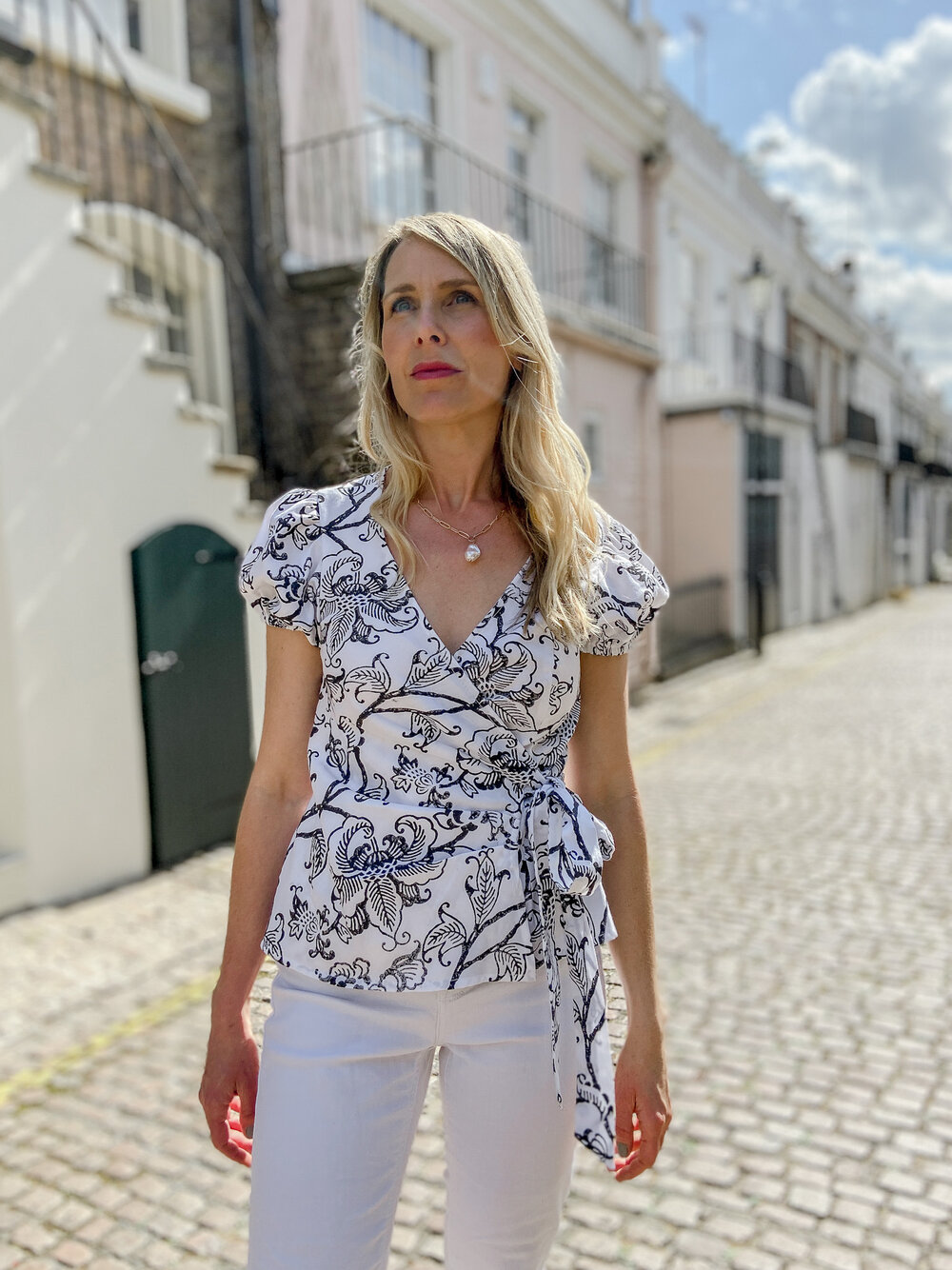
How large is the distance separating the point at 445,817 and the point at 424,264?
84 cm

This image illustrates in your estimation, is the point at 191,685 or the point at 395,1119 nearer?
the point at 395,1119

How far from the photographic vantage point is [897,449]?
2970 cm

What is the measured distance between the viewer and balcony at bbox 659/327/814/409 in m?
14.7

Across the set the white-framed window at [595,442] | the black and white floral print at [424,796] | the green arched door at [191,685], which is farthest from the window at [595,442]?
the black and white floral print at [424,796]

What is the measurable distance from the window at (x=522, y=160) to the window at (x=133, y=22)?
4.18 metres

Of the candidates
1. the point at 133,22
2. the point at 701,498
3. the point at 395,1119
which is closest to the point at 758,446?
the point at 701,498

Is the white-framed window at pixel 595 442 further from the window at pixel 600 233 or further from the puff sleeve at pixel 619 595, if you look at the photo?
the puff sleeve at pixel 619 595

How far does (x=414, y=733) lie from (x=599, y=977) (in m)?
0.52

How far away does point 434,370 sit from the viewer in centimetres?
157

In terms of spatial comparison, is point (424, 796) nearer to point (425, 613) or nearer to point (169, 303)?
point (425, 613)

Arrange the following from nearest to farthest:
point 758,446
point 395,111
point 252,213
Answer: point 252,213 < point 395,111 < point 758,446

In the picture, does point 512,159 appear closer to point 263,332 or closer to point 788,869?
point 263,332

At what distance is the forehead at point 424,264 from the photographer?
1548 mm

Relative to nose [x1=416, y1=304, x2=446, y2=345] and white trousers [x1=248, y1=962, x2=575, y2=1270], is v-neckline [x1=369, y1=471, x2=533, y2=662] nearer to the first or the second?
nose [x1=416, y1=304, x2=446, y2=345]
